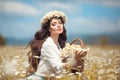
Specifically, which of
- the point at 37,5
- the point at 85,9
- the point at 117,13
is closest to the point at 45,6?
the point at 37,5

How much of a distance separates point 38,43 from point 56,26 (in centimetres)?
13

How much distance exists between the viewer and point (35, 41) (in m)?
2.38

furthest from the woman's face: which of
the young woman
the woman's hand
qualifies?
the woman's hand

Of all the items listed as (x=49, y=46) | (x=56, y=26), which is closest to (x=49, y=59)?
(x=49, y=46)

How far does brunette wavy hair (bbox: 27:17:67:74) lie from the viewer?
7.71ft

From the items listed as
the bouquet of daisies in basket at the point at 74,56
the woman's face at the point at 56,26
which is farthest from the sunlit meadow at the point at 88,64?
the woman's face at the point at 56,26

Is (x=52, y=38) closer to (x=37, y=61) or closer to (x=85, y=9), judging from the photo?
(x=37, y=61)

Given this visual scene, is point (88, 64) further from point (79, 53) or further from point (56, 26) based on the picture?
point (56, 26)

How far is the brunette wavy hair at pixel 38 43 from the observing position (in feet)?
7.71

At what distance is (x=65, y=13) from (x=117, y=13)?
12.1 inches

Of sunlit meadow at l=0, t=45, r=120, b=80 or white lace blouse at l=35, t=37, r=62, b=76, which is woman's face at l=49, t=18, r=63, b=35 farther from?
sunlit meadow at l=0, t=45, r=120, b=80

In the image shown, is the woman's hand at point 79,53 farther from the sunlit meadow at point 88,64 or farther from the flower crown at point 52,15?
the flower crown at point 52,15

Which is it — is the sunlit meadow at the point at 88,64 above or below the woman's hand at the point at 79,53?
below

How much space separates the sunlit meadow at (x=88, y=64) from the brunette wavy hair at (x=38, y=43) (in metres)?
0.04
